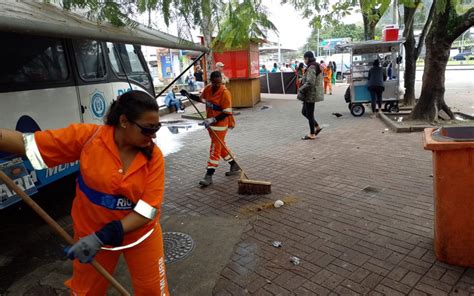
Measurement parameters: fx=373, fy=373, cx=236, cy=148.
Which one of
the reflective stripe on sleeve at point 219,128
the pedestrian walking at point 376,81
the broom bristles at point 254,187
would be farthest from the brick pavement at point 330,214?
the pedestrian walking at point 376,81

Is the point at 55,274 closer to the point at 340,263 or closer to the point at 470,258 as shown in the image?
the point at 340,263

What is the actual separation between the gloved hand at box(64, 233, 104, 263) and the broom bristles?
315 cm

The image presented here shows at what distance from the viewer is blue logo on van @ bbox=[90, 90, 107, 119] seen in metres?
4.91

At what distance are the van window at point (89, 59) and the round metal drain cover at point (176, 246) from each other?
95.7 inches

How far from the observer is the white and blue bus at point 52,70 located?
2861 millimetres

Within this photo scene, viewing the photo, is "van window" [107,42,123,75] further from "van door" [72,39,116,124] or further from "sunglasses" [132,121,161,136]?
"sunglasses" [132,121,161,136]

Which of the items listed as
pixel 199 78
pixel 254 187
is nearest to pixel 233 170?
pixel 254 187

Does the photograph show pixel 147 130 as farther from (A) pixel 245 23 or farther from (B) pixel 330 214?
(B) pixel 330 214

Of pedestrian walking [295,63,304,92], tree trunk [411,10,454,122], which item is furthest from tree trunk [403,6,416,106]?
pedestrian walking [295,63,304,92]

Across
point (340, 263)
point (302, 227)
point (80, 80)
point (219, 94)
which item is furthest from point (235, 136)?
point (340, 263)

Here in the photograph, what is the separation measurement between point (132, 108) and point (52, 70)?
2913 millimetres

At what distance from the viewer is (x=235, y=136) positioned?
9.07 meters

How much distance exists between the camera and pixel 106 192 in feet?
6.37

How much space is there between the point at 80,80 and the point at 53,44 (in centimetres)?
52
